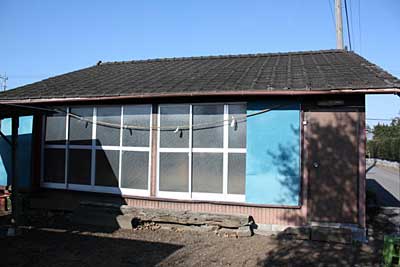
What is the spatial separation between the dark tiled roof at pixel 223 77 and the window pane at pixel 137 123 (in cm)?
47

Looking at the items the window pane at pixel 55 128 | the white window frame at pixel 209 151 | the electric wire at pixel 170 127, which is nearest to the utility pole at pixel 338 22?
the electric wire at pixel 170 127

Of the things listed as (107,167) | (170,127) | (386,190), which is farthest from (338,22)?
(107,167)

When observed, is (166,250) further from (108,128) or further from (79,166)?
(79,166)

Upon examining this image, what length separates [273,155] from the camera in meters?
7.08

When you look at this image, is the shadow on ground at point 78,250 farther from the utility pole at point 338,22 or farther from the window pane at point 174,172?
the utility pole at point 338,22

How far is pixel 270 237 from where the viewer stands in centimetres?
686

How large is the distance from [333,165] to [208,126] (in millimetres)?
2641

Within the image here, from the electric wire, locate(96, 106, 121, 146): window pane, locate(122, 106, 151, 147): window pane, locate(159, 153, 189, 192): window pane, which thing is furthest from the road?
locate(96, 106, 121, 146): window pane

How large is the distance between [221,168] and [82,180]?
3.53 metres

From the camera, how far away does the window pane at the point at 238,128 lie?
7.36 m

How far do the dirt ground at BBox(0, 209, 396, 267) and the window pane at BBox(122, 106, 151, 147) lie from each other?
2.04 m

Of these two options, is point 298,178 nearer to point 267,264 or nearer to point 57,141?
point 267,264

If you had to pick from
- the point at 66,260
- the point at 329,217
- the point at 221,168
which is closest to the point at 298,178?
the point at 329,217

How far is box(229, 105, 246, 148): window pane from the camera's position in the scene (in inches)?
290
